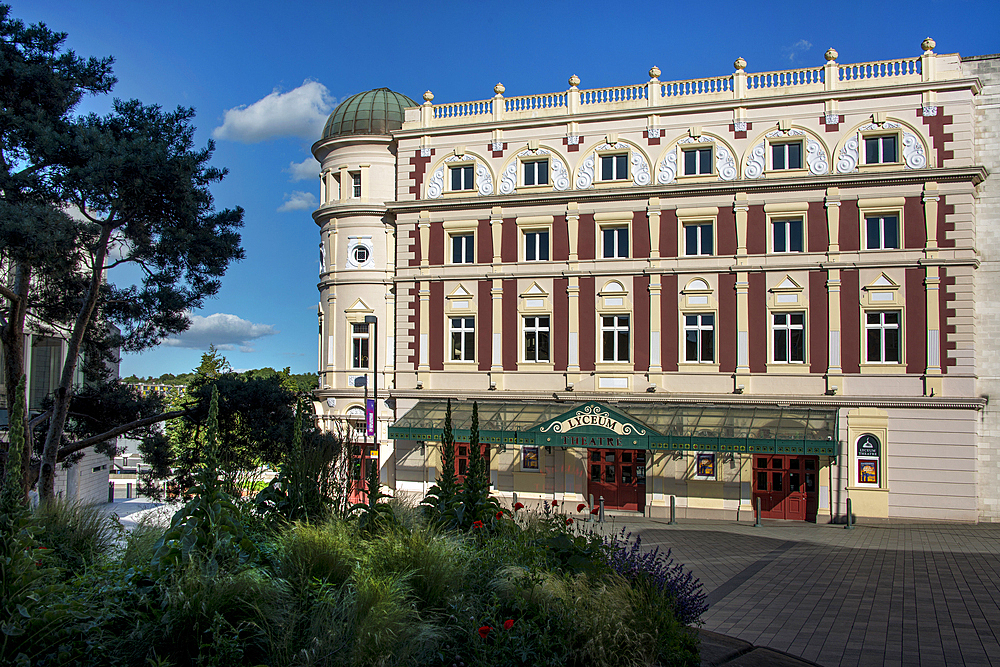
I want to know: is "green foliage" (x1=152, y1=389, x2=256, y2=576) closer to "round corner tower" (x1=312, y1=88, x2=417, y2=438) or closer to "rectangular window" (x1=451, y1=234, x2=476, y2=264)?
"rectangular window" (x1=451, y1=234, x2=476, y2=264)

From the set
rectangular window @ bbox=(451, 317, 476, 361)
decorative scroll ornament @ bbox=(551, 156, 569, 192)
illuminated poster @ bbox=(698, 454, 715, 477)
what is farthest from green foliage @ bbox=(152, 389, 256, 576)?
decorative scroll ornament @ bbox=(551, 156, 569, 192)

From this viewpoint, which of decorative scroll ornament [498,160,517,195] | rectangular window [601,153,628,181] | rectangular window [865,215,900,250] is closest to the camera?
rectangular window [865,215,900,250]

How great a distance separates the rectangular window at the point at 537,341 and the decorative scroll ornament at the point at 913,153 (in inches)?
515

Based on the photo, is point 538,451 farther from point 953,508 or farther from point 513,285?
point 953,508

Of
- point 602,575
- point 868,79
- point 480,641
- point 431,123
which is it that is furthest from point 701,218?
point 480,641

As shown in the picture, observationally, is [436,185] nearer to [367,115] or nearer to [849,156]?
[367,115]

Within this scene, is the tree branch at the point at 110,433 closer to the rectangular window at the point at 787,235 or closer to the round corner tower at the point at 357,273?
the round corner tower at the point at 357,273

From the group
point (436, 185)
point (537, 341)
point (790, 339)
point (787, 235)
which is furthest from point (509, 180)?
point (790, 339)

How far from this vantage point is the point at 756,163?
2505 centimetres

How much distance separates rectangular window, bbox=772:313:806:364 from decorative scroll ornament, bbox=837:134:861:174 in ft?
16.6

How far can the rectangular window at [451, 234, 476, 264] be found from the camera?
28.0 metres

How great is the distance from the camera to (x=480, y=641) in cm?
744

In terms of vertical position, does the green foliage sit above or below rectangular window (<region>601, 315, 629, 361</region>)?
below

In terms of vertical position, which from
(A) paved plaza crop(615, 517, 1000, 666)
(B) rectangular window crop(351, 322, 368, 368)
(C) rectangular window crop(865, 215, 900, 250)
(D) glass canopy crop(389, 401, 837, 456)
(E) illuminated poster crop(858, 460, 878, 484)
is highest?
(C) rectangular window crop(865, 215, 900, 250)
